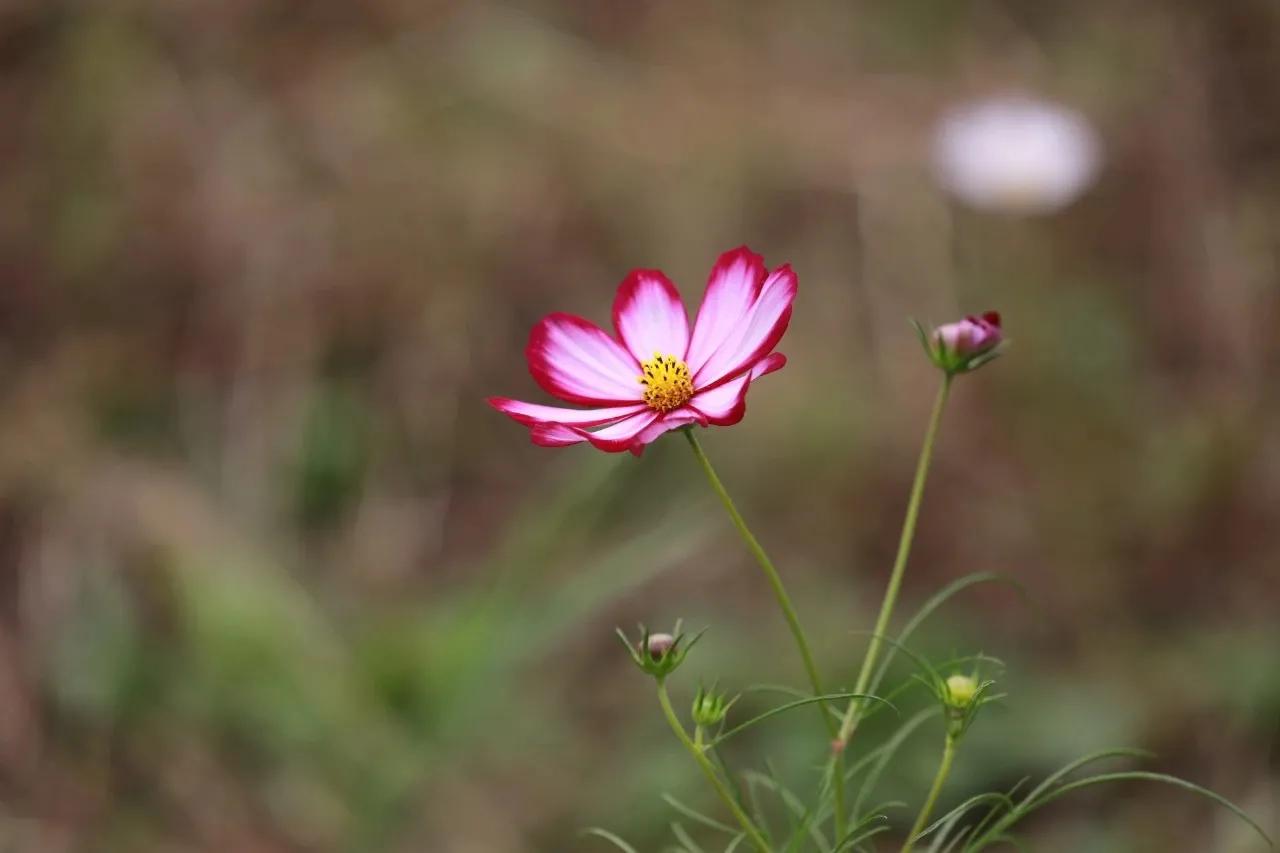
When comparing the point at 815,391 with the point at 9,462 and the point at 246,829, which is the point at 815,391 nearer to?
the point at 246,829

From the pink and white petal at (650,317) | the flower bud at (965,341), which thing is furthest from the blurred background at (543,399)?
the flower bud at (965,341)

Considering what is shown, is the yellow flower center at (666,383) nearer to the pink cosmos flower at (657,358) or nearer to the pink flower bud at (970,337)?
the pink cosmos flower at (657,358)

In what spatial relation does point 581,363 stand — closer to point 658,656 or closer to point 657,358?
point 657,358

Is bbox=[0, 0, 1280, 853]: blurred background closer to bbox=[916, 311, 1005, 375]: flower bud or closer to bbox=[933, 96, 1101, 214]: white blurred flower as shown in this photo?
bbox=[933, 96, 1101, 214]: white blurred flower

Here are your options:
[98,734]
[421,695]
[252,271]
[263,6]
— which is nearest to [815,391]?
[421,695]

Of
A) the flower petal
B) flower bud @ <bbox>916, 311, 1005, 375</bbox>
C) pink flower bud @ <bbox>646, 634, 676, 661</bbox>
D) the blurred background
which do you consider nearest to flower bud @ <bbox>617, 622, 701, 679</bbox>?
pink flower bud @ <bbox>646, 634, 676, 661</bbox>

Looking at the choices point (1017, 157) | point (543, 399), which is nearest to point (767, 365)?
point (543, 399)

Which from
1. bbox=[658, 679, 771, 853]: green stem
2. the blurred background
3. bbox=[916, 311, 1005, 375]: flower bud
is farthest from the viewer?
the blurred background
